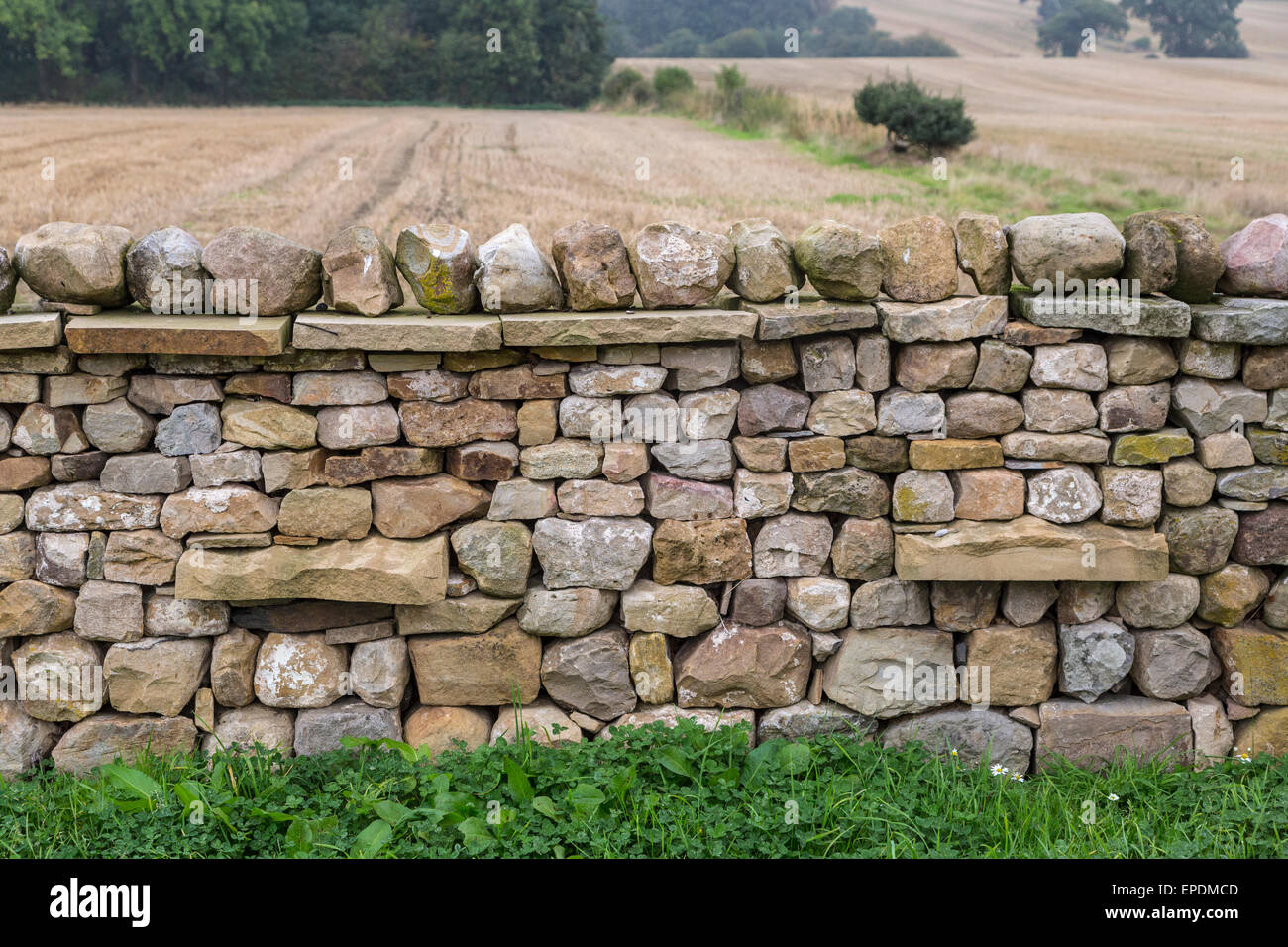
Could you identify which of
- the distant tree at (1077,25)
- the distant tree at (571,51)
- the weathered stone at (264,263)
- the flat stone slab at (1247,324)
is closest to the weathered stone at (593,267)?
the weathered stone at (264,263)

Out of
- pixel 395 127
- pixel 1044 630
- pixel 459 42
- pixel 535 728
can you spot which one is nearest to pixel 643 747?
pixel 535 728

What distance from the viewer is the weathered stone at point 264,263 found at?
3682 millimetres

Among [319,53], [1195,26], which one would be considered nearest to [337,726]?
[1195,26]

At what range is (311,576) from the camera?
147 inches

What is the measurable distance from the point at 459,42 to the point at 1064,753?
31883mm

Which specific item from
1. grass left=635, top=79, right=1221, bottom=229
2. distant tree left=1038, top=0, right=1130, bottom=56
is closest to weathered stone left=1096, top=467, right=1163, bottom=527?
grass left=635, top=79, right=1221, bottom=229

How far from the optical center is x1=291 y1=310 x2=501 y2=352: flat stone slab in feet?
11.7

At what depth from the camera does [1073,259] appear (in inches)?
151

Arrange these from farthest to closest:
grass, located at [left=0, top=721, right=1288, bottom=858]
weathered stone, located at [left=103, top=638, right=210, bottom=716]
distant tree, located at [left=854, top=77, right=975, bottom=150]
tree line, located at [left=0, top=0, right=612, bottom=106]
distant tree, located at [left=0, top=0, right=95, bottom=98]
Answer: tree line, located at [left=0, top=0, right=612, bottom=106]
distant tree, located at [left=0, top=0, right=95, bottom=98]
distant tree, located at [left=854, top=77, right=975, bottom=150]
weathered stone, located at [left=103, top=638, right=210, bottom=716]
grass, located at [left=0, top=721, right=1288, bottom=858]

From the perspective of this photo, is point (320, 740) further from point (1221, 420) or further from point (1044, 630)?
point (1221, 420)

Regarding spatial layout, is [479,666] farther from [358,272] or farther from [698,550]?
[358,272]

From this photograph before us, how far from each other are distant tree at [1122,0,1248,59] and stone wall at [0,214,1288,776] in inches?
462

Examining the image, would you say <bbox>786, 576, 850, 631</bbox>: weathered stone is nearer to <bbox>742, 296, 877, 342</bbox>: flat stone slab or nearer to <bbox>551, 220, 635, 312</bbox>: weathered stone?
<bbox>742, 296, 877, 342</bbox>: flat stone slab

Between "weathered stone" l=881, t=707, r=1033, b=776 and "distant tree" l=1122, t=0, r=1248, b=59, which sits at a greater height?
"distant tree" l=1122, t=0, r=1248, b=59
